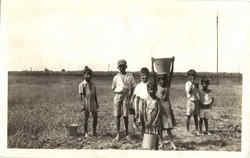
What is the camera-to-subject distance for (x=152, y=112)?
11.4 feet

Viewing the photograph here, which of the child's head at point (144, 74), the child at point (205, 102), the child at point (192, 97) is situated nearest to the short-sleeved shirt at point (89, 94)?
the child's head at point (144, 74)

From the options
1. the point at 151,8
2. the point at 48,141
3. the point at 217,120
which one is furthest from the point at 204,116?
the point at 48,141

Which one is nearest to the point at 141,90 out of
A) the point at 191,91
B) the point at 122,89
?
the point at 122,89

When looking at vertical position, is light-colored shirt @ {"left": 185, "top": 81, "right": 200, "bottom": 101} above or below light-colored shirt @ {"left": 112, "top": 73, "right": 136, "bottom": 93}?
below

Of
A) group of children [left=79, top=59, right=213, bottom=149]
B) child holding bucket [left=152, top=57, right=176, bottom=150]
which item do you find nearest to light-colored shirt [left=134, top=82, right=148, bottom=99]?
group of children [left=79, top=59, right=213, bottom=149]

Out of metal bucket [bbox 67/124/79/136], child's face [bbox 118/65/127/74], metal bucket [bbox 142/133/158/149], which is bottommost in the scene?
metal bucket [bbox 142/133/158/149]

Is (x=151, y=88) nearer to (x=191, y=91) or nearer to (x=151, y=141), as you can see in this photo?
(x=191, y=91)

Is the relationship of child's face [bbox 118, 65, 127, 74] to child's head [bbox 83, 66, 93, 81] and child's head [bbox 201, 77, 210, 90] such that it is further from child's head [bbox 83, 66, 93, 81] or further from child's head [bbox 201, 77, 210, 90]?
child's head [bbox 201, 77, 210, 90]

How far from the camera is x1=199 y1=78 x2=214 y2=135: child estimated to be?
3.55 meters

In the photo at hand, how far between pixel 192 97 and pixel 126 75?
2.11 feet

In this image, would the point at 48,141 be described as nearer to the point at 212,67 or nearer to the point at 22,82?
the point at 22,82

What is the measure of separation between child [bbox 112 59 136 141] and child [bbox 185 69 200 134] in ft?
1.67

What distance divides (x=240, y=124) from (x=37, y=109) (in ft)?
6.18

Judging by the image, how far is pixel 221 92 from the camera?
11.5 feet
